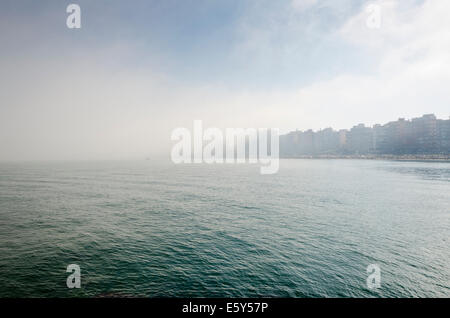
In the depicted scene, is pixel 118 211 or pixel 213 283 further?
pixel 118 211

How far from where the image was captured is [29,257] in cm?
2481

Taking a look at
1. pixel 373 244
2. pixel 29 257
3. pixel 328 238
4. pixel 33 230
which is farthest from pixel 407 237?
pixel 33 230

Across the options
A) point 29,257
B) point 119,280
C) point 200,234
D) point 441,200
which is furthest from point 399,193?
point 29,257

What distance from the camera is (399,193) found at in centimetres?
6331

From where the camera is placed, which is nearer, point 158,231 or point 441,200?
point 158,231

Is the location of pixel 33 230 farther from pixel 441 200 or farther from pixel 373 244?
pixel 441 200

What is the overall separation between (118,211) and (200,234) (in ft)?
74.5
